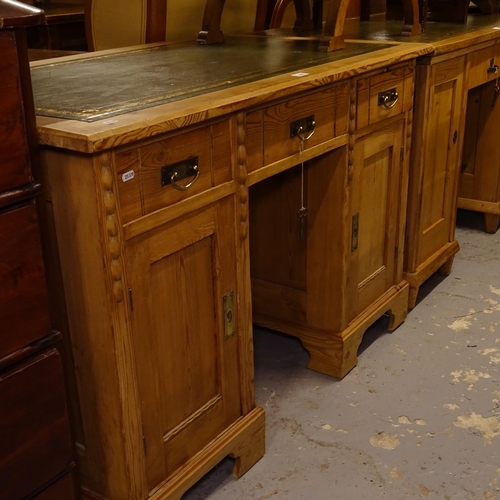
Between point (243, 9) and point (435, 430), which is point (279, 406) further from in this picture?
point (243, 9)

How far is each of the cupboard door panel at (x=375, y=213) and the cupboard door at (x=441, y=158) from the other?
8.0 inches

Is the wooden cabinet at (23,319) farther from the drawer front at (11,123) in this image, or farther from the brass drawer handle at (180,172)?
the brass drawer handle at (180,172)

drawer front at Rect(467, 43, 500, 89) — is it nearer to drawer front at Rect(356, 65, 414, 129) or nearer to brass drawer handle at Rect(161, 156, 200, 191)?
drawer front at Rect(356, 65, 414, 129)

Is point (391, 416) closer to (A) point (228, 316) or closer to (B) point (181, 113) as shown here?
(A) point (228, 316)

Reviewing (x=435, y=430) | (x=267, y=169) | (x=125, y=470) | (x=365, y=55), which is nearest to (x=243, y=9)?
(x=365, y=55)

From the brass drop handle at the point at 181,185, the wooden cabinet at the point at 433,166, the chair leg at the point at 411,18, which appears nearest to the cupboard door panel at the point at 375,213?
the wooden cabinet at the point at 433,166

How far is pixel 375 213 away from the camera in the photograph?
82.3 inches

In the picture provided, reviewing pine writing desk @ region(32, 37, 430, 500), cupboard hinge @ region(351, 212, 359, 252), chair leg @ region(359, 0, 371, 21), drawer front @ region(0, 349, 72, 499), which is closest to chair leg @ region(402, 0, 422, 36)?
pine writing desk @ region(32, 37, 430, 500)

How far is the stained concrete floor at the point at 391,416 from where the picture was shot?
5.29 feet

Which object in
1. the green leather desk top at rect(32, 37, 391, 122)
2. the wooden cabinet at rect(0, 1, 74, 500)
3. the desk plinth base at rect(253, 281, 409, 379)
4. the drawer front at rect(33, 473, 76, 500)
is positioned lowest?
the desk plinth base at rect(253, 281, 409, 379)

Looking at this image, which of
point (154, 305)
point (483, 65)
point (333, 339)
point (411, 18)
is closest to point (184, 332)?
point (154, 305)

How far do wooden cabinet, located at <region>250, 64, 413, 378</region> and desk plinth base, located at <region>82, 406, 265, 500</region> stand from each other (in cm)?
45

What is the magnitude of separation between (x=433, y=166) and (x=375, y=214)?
42 centimetres

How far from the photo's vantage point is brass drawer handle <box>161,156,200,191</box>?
1.23 metres
